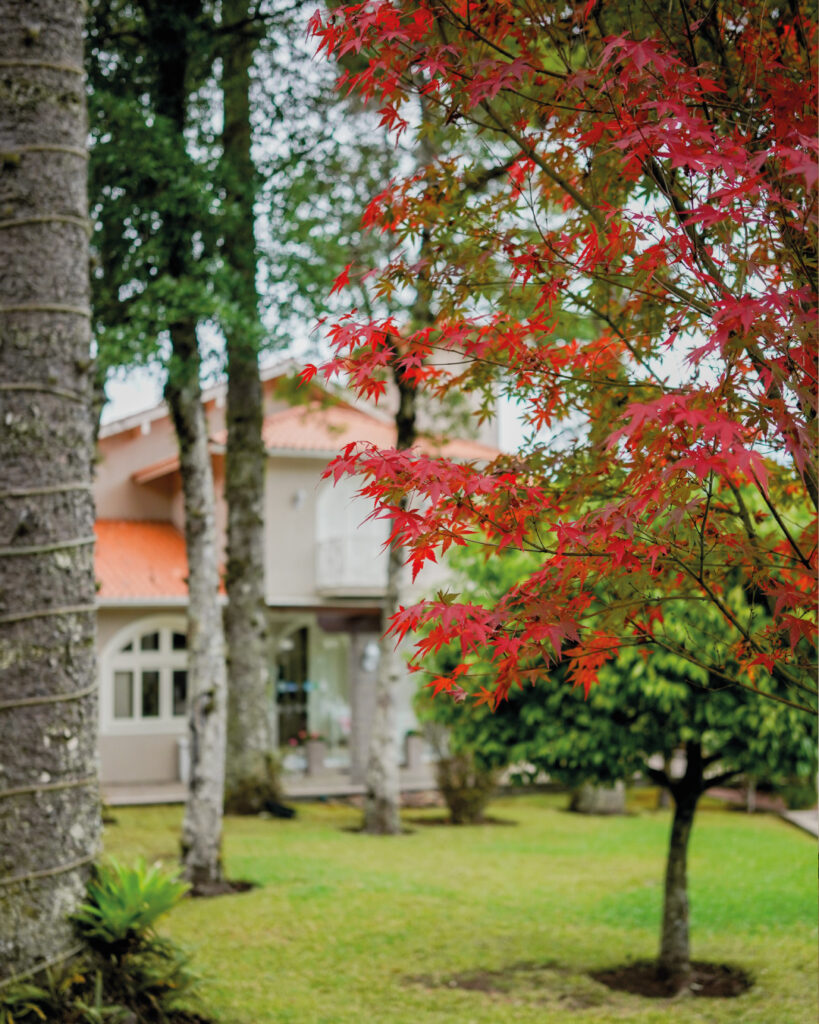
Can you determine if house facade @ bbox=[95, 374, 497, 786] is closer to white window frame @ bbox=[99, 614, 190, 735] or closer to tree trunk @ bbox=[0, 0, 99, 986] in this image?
white window frame @ bbox=[99, 614, 190, 735]

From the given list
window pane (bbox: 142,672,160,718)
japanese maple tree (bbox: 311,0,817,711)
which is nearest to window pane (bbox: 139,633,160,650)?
window pane (bbox: 142,672,160,718)

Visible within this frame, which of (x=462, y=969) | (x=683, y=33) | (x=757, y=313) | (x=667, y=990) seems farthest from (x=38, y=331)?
(x=667, y=990)

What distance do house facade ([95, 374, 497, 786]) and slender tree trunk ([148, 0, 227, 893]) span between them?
8966mm

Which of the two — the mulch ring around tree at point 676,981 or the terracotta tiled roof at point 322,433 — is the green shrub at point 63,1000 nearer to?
the mulch ring around tree at point 676,981

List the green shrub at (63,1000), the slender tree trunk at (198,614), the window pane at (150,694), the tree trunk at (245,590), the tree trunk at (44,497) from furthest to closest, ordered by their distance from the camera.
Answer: the window pane at (150,694)
the tree trunk at (245,590)
the slender tree trunk at (198,614)
the tree trunk at (44,497)
the green shrub at (63,1000)

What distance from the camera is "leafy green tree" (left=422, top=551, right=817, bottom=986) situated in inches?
298

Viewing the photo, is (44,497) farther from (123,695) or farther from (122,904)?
(123,695)

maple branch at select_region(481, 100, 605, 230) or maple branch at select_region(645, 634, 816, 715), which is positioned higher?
maple branch at select_region(481, 100, 605, 230)

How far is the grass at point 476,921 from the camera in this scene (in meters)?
7.19

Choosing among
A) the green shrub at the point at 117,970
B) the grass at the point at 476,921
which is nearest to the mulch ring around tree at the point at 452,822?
the grass at the point at 476,921

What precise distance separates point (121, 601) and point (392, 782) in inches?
285

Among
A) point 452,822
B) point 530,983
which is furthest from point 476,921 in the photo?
point 452,822

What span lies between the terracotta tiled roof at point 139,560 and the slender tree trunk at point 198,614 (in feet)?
28.8

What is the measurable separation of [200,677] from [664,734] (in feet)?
16.3
